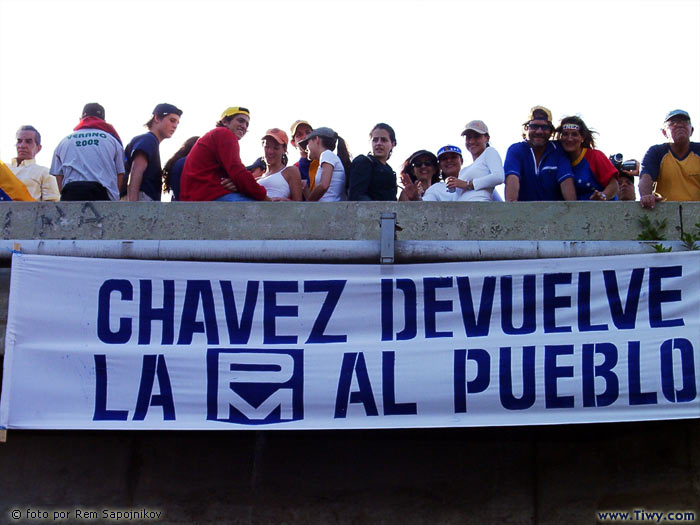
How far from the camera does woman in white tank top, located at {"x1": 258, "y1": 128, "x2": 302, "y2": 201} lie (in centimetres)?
853

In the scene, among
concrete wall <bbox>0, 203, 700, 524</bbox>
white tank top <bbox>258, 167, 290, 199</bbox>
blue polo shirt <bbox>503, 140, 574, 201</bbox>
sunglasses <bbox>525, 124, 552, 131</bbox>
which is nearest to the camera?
concrete wall <bbox>0, 203, 700, 524</bbox>

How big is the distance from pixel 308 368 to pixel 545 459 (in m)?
1.89

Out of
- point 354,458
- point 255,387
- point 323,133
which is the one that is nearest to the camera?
point 255,387

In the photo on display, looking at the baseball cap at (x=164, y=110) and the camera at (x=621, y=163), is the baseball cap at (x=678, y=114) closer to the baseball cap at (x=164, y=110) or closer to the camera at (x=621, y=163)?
the camera at (x=621, y=163)

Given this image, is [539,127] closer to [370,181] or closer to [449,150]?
[449,150]

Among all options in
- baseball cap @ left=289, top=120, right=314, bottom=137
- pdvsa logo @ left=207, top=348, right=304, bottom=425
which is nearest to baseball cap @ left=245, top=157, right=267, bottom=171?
baseball cap @ left=289, top=120, right=314, bottom=137

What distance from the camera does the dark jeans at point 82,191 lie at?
26.6 feet

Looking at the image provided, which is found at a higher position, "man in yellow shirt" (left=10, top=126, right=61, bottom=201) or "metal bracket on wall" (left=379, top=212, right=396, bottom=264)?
"man in yellow shirt" (left=10, top=126, right=61, bottom=201)

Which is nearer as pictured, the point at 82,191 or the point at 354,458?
the point at 354,458

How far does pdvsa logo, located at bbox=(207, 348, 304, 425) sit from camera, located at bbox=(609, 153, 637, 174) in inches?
129

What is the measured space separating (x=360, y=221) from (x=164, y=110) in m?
2.36

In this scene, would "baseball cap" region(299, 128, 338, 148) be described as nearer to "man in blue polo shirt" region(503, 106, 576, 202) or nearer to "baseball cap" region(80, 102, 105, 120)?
"man in blue polo shirt" region(503, 106, 576, 202)

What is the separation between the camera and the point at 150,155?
848 cm

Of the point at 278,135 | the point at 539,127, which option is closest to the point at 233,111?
the point at 278,135
